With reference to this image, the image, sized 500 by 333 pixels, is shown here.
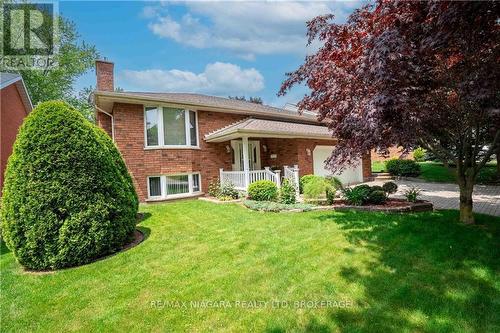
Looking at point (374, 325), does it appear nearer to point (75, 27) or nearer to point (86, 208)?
point (86, 208)

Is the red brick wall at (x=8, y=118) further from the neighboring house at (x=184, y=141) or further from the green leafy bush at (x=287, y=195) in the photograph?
the green leafy bush at (x=287, y=195)

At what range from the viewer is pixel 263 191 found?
1010 centimetres

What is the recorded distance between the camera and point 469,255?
4.45m

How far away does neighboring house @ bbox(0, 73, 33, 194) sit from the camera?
38.6 ft

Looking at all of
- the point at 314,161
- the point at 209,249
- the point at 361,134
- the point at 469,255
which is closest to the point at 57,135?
the point at 209,249

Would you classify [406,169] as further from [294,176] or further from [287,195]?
[287,195]

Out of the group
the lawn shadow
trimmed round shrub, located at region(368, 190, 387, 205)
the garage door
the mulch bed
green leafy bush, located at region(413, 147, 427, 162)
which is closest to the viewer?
the lawn shadow

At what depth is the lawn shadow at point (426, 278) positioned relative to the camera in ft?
10.5

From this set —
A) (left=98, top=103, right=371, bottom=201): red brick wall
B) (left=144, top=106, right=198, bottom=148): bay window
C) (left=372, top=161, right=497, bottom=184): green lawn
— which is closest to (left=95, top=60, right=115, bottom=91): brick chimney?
(left=98, top=103, right=371, bottom=201): red brick wall

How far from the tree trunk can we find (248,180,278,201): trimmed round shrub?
5.61 metres

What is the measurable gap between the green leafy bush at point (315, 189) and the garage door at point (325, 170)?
4052 millimetres

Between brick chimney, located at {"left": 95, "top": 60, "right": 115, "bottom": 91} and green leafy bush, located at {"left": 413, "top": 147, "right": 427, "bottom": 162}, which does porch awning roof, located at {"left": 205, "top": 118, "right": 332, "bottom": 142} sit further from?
green leafy bush, located at {"left": 413, "top": 147, "right": 427, "bottom": 162}

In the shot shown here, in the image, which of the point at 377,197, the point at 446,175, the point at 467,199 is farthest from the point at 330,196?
the point at 446,175

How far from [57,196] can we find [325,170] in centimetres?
1267
